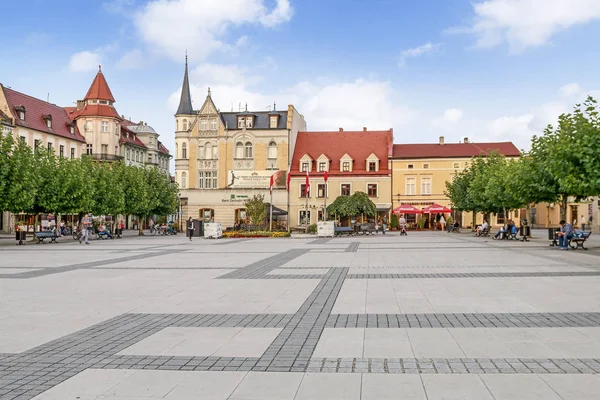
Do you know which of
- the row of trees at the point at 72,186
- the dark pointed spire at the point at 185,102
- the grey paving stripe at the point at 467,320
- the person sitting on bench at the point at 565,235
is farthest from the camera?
the dark pointed spire at the point at 185,102

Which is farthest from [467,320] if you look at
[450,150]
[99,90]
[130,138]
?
[130,138]

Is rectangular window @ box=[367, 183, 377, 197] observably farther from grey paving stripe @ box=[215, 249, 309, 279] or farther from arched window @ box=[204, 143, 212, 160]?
grey paving stripe @ box=[215, 249, 309, 279]

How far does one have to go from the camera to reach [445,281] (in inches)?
549

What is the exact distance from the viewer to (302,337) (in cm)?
777

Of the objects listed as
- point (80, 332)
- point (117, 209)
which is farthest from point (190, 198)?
point (80, 332)

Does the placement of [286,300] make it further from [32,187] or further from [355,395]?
[32,187]

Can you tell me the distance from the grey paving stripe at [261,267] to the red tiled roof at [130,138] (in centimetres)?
Answer: 6410

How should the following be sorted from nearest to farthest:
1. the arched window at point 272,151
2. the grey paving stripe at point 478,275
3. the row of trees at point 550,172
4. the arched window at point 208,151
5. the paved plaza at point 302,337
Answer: the paved plaza at point 302,337 → the grey paving stripe at point 478,275 → the row of trees at point 550,172 → the arched window at point 272,151 → the arched window at point 208,151

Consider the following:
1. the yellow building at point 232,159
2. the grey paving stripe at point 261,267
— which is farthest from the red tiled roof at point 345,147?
the grey paving stripe at point 261,267

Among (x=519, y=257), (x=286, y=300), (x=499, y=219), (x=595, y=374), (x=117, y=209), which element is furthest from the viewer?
(x=499, y=219)

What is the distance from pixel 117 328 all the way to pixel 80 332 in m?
0.52

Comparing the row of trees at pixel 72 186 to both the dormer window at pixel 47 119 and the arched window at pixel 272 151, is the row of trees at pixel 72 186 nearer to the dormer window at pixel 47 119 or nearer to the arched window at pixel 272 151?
the arched window at pixel 272 151

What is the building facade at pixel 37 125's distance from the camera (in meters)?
58.8

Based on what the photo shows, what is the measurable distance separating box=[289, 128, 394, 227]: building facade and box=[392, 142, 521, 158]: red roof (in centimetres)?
193
